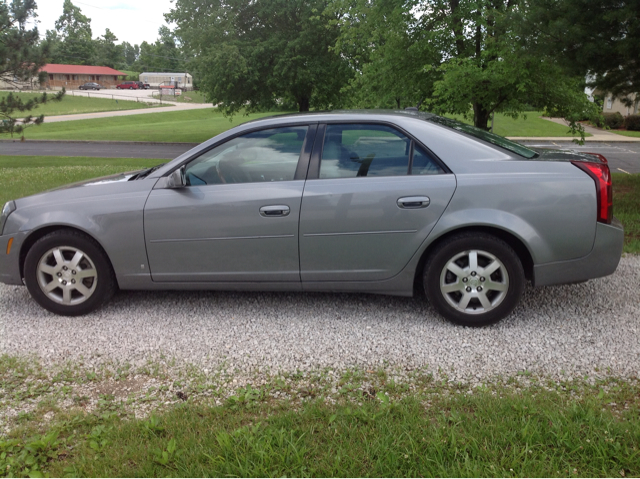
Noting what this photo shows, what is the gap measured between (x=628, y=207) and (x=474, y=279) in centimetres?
584

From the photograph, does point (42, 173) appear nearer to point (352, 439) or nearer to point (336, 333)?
point (336, 333)

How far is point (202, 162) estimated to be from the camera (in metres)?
4.71

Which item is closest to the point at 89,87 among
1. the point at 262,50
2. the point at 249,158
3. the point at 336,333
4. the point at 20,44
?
the point at 262,50

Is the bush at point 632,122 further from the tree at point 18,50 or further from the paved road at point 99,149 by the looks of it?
the tree at point 18,50

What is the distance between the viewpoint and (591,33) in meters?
8.79

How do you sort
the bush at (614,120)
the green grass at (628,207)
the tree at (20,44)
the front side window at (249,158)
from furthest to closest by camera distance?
1. the bush at (614,120)
2. the tree at (20,44)
3. the green grass at (628,207)
4. the front side window at (249,158)

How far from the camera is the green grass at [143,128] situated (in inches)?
1305

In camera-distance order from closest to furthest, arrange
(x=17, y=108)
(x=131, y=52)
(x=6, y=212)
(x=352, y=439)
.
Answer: (x=352, y=439) < (x=6, y=212) < (x=17, y=108) < (x=131, y=52)

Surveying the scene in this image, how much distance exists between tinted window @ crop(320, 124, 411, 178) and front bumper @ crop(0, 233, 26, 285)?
251 cm

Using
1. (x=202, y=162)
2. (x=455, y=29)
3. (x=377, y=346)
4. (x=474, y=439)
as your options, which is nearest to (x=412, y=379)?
(x=377, y=346)

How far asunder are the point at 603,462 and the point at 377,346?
175 centimetres

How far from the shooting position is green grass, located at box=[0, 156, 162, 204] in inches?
445

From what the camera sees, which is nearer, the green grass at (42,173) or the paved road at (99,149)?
the green grass at (42,173)

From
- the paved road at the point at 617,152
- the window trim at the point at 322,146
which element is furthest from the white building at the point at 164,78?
the window trim at the point at 322,146
